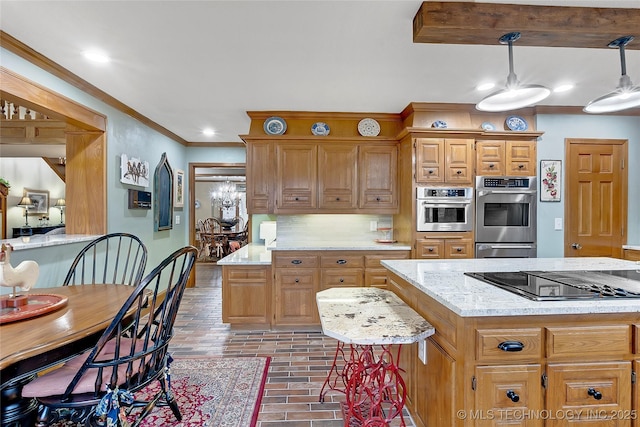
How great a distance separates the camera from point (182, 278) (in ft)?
5.39

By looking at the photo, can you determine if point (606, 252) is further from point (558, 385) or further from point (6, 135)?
point (6, 135)

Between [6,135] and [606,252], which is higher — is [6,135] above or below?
above

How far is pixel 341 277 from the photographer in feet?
11.5

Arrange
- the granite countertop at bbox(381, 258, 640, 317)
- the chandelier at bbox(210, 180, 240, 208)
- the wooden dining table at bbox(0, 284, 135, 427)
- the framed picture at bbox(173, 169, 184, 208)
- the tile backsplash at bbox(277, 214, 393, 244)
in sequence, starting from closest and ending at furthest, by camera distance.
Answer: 1. the wooden dining table at bbox(0, 284, 135, 427)
2. the granite countertop at bbox(381, 258, 640, 317)
3. the tile backsplash at bbox(277, 214, 393, 244)
4. the framed picture at bbox(173, 169, 184, 208)
5. the chandelier at bbox(210, 180, 240, 208)

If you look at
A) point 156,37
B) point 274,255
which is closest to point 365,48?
point 156,37

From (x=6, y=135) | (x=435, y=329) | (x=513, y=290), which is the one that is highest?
(x=6, y=135)

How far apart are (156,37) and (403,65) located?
1.86m

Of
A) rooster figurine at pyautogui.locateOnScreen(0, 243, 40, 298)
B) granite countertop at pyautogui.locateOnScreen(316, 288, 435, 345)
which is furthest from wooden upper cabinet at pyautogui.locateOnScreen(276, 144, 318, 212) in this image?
rooster figurine at pyautogui.locateOnScreen(0, 243, 40, 298)

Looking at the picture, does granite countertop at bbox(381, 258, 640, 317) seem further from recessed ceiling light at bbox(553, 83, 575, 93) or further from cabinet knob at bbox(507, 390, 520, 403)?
recessed ceiling light at bbox(553, 83, 575, 93)

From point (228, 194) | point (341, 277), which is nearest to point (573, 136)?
point (341, 277)

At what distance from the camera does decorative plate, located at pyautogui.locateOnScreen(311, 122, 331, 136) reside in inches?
153

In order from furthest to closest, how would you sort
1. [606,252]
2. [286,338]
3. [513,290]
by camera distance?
[606,252] → [286,338] → [513,290]

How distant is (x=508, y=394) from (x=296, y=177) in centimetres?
290

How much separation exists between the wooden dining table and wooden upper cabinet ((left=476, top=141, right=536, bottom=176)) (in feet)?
11.8
